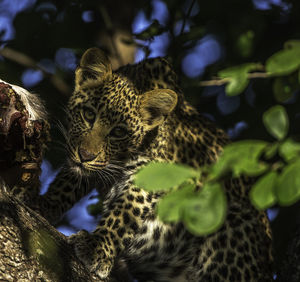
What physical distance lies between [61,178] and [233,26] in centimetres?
200

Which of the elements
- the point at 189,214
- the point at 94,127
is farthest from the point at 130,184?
the point at 189,214

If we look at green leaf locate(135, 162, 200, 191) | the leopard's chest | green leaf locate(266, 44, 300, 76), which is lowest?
the leopard's chest

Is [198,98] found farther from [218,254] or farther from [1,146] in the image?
[1,146]

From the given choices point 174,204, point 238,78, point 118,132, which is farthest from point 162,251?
point 174,204

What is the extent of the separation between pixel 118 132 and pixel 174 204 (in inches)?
124

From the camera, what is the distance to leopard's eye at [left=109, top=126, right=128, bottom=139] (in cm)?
509

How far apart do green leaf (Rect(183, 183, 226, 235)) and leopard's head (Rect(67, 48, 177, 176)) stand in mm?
2980

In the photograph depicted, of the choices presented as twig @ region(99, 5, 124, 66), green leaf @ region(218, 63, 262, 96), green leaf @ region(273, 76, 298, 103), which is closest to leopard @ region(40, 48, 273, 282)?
twig @ region(99, 5, 124, 66)

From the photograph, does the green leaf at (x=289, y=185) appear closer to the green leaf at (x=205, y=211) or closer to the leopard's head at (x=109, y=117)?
the green leaf at (x=205, y=211)

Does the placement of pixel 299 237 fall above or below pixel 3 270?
below

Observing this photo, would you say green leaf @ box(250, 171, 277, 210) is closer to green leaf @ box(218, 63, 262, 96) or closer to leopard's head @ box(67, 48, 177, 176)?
green leaf @ box(218, 63, 262, 96)

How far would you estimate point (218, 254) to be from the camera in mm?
4727

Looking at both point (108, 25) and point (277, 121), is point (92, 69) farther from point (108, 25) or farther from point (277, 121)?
point (277, 121)

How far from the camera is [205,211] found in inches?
74.4
